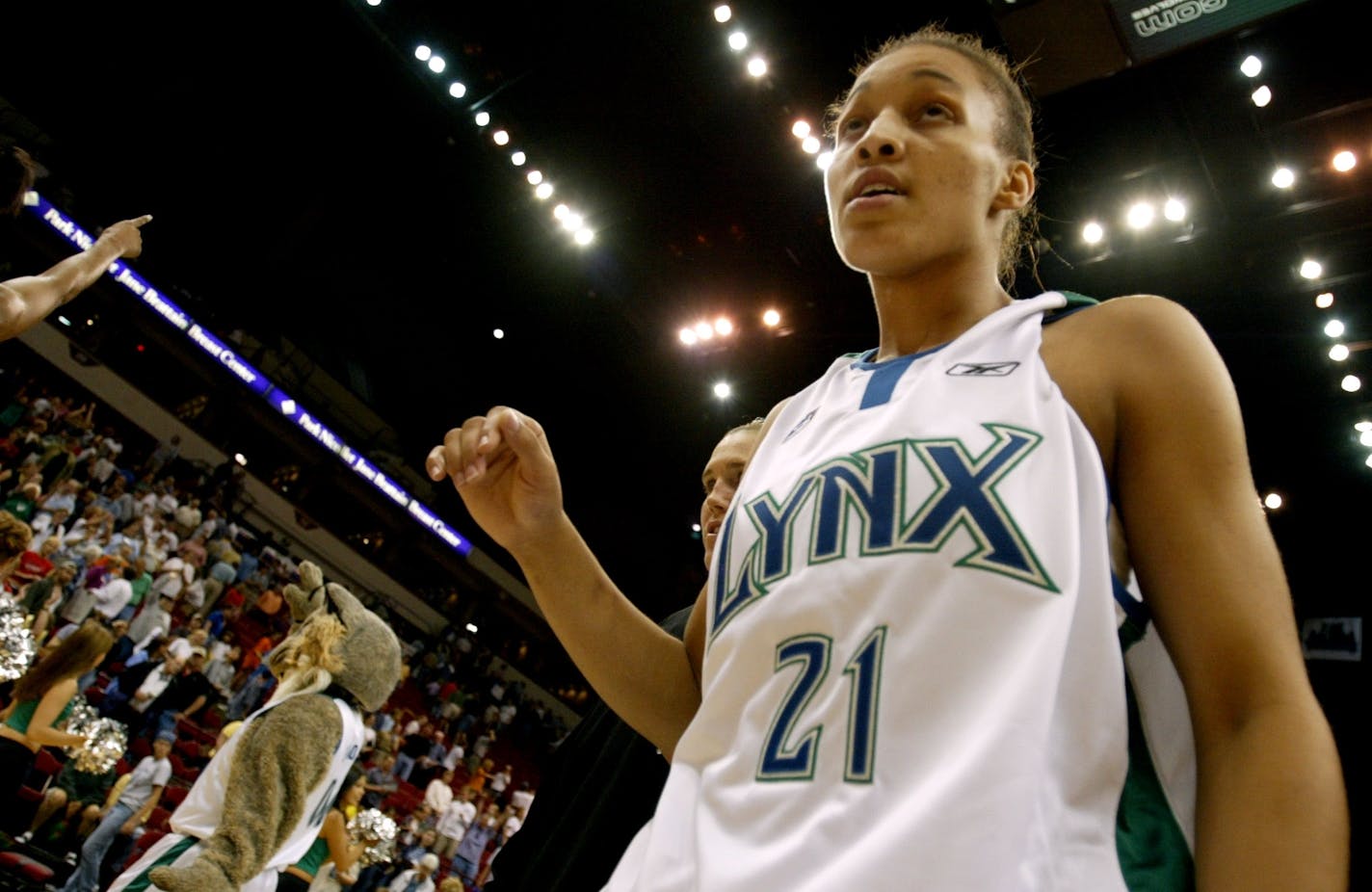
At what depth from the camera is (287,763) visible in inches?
134

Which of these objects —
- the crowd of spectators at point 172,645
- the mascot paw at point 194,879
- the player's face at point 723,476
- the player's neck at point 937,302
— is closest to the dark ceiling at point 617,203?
the crowd of spectators at point 172,645

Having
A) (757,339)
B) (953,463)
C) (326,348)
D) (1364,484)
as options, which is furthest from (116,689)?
(1364,484)

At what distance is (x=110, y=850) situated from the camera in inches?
264

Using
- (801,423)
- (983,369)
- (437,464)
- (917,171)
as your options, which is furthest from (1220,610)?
(437,464)

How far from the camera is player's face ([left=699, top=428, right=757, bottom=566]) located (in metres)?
2.19

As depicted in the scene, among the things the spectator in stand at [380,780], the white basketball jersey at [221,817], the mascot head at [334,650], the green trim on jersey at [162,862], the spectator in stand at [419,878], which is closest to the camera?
the green trim on jersey at [162,862]

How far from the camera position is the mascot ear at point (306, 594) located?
4.14m

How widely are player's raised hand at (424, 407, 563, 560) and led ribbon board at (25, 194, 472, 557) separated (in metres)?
14.7

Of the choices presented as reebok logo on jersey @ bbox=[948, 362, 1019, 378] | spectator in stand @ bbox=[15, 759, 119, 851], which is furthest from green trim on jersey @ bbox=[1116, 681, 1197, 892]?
spectator in stand @ bbox=[15, 759, 119, 851]

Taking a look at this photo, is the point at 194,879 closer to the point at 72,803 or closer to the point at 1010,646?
the point at 1010,646

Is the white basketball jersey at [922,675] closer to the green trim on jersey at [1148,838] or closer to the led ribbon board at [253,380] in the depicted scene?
the green trim on jersey at [1148,838]

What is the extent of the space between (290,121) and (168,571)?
8.01 metres

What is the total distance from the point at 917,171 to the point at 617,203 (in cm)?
1284

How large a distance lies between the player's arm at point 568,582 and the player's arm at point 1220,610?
0.56 metres
